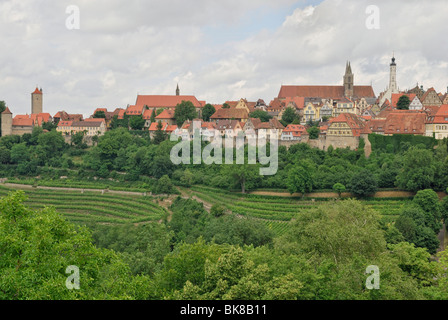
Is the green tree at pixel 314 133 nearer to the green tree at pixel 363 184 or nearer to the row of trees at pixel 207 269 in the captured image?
the green tree at pixel 363 184

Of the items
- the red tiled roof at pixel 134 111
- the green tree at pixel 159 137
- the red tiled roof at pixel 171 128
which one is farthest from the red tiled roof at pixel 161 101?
the green tree at pixel 159 137

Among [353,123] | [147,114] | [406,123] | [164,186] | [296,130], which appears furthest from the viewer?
[147,114]

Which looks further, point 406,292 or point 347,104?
point 347,104

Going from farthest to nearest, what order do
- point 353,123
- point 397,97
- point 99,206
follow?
point 397,97
point 353,123
point 99,206

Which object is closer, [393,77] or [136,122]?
[136,122]

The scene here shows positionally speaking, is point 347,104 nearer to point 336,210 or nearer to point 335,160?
point 335,160

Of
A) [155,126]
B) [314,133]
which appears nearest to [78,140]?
[155,126]

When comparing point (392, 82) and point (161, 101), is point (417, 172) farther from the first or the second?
point (161, 101)
